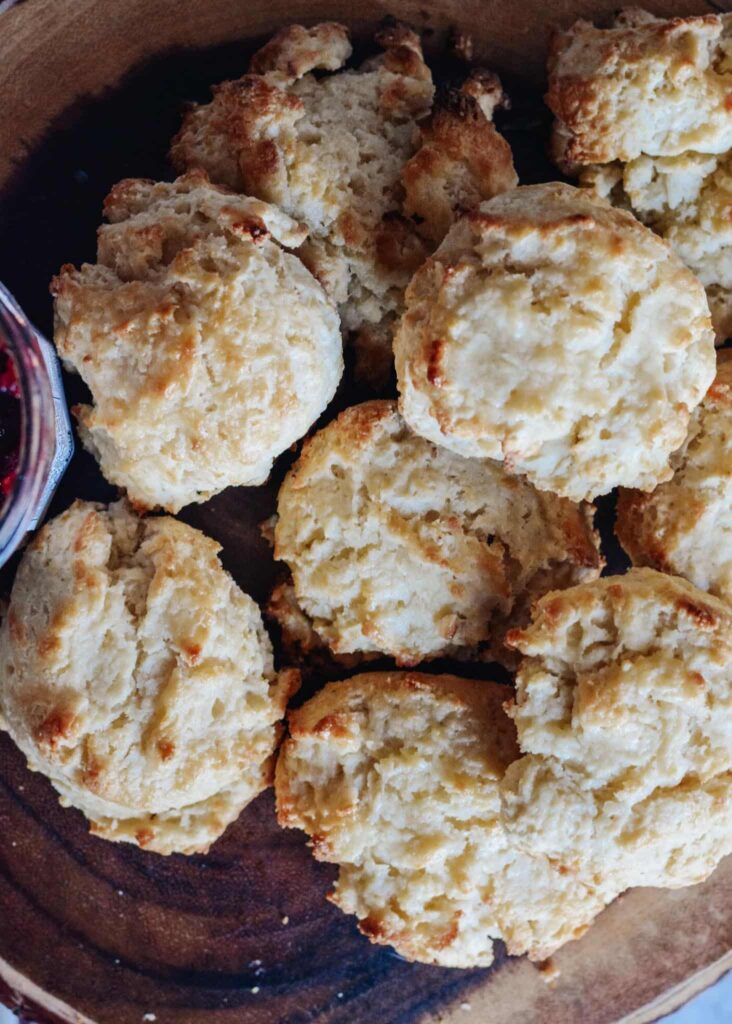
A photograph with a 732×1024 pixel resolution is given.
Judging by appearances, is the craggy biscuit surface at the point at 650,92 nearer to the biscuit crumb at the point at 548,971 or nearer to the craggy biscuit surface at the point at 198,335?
the craggy biscuit surface at the point at 198,335

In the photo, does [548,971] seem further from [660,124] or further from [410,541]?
[660,124]

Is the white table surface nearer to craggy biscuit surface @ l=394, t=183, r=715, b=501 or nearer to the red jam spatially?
craggy biscuit surface @ l=394, t=183, r=715, b=501

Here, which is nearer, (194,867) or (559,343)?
(559,343)

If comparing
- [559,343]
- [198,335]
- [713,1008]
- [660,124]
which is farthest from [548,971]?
[660,124]

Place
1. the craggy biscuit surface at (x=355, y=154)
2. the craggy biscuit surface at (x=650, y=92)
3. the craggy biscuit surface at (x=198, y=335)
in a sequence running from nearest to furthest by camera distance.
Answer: the craggy biscuit surface at (x=198, y=335) → the craggy biscuit surface at (x=650, y=92) → the craggy biscuit surface at (x=355, y=154)

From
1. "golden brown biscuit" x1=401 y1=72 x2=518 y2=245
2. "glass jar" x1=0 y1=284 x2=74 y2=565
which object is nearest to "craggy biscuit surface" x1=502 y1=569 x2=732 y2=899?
"golden brown biscuit" x1=401 y1=72 x2=518 y2=245

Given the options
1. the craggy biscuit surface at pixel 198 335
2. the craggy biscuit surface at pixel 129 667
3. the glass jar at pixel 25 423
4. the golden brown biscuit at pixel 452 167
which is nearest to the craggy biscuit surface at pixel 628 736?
the craggy biscuit surface at pixel 129 667
